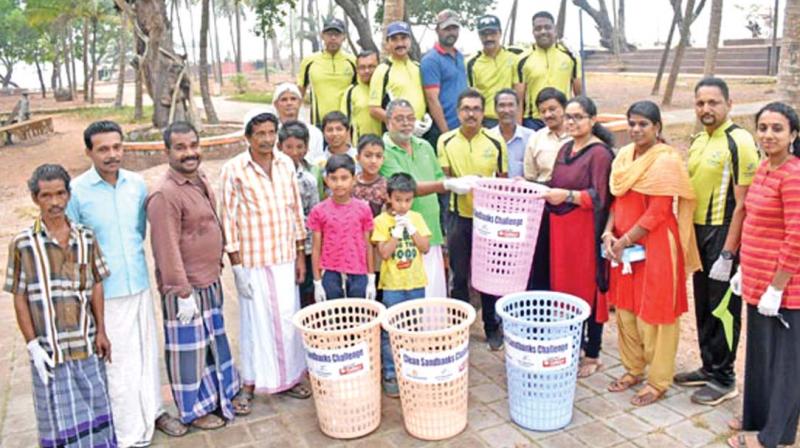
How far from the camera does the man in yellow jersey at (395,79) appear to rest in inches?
202

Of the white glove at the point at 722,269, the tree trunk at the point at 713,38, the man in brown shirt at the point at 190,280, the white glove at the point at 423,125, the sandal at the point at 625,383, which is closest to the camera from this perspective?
the man in brown shirt at the point at 190,280

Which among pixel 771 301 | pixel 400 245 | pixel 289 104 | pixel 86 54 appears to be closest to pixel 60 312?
pixel 400 245

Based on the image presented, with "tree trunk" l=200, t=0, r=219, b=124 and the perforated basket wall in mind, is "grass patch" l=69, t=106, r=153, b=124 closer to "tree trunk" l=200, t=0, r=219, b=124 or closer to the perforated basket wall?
"tree trunk" l=200, t=0, r=219, b=124

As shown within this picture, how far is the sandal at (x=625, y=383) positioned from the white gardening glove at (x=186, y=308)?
2.48 meters

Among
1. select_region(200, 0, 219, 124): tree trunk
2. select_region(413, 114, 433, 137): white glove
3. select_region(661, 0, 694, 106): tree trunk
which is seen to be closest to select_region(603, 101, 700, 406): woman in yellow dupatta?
select_region(413, 114, 433, 137): white glove

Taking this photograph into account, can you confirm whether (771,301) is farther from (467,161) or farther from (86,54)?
(86,54)

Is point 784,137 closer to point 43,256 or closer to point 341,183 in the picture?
point 341,183

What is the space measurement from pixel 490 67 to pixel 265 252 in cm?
278

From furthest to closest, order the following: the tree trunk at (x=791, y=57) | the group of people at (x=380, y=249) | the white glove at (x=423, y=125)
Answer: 1. the tree trunk at (x=791, y=57)
2. the white glove at (x=423, y=125)
3. the group of people at (x=380, y=249)

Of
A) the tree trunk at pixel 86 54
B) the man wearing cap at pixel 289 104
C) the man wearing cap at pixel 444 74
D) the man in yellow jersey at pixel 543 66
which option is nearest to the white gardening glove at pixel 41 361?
the man wearing cap at pixel 289 104

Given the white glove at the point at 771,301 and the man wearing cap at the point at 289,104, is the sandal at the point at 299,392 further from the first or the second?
the white glove at the point at 771,301

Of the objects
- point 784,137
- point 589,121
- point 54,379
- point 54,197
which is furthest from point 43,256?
point 784,137

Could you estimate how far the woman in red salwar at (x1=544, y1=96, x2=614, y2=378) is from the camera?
386cm

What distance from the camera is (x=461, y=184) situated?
408 cm
